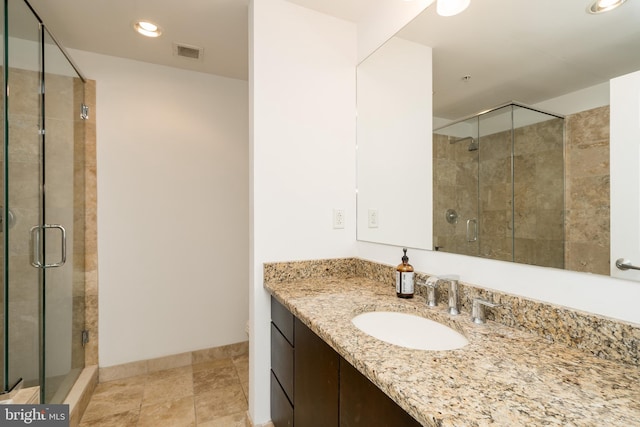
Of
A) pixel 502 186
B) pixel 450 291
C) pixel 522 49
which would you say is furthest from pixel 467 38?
pixel 450 291

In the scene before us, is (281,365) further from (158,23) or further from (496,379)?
(158,23)

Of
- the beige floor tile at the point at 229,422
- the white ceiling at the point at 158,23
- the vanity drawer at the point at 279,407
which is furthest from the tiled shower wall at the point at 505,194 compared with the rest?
the beige floor tile at the point at 229,422

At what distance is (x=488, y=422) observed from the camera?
50 centimetres

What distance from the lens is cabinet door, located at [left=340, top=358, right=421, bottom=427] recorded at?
65cm

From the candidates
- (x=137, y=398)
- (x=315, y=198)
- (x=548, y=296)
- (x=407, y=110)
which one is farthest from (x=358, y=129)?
(x=137, y=398)

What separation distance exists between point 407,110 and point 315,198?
67 cm

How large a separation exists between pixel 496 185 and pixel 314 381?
0.96m

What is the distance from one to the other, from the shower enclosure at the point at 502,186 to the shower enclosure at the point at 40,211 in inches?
79.3

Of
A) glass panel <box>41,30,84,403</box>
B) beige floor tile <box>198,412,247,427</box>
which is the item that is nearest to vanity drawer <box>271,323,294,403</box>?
beige floor tile <box>198,412,247,427</box>

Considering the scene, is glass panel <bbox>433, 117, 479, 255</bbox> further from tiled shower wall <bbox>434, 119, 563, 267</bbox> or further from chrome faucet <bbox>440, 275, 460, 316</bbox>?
chrome faucet <bbox>440, 275, 460, 316</bbox>

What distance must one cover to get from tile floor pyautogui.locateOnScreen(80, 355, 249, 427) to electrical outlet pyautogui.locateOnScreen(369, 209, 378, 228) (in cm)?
138

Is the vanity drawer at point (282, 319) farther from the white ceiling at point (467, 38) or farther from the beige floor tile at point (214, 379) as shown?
the white ceiling at point (467, 38)

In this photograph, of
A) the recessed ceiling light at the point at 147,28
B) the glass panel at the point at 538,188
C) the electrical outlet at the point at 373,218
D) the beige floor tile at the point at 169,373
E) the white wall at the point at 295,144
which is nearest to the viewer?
the glass panel at the point at 538,188

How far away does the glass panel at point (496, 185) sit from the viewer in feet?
3.38
